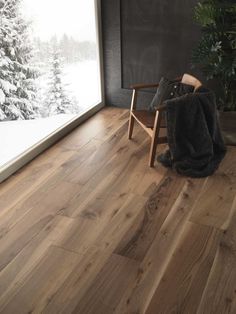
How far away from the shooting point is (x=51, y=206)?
7.64 ft

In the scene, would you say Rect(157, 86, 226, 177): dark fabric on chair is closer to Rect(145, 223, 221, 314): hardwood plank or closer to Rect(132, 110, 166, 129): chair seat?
Rect(132, 110, 166, 129): chair seat

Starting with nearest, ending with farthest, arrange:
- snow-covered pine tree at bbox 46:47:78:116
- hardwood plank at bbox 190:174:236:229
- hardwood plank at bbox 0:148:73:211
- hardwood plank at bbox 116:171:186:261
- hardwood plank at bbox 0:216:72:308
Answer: hardwood plank at bbox 0:216:72:308 → hardwood plank at bbox 116:171:186:261 → hardwood plank at bbox 190:174:236:229 → hardwood plank at bbox 0:148:73:211 → snow-covered pine tree at bbox 46:47:78:116

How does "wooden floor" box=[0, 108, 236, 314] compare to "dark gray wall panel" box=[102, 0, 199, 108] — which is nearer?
"wooden floor" box=[0, 108, 236, 314]

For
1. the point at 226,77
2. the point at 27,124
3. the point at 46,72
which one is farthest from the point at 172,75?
the point at 27,124

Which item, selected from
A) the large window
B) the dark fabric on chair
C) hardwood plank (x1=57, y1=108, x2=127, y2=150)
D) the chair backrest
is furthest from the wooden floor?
the chair backrest

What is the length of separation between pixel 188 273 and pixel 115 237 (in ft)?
1.57

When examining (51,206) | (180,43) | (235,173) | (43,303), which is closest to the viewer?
(43,303)

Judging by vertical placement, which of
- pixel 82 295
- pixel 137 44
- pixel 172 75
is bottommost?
pixel 82 295

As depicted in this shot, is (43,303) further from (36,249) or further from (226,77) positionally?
(226,77)

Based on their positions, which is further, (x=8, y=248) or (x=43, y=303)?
(x=8, y=248)

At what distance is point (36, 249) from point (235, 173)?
1.59 meters

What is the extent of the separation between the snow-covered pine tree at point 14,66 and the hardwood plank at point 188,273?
1.61 metres

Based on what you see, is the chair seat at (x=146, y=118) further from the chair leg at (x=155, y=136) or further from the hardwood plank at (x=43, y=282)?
the hardwood plank at (x=43, y=282)

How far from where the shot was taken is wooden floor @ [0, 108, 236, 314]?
1.65 m
